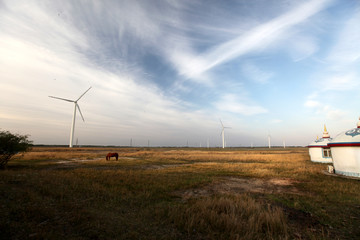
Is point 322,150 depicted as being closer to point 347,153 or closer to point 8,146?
point 347,153

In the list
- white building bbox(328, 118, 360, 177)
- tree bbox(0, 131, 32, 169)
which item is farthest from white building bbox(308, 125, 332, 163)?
tree bbox(0, 131, 32, 169)

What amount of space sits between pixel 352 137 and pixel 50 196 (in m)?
23.0

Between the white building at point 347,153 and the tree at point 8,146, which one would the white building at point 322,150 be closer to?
the white building at point 347,153

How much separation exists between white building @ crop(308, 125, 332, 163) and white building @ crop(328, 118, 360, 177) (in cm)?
1204

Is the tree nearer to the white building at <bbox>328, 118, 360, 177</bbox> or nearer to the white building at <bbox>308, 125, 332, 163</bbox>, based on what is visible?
the white building at <bbox>328, 118, 360, 177</bbox>

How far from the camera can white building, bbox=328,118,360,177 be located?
15.7 meters

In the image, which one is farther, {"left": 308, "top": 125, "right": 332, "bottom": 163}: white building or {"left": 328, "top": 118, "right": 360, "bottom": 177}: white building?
{"left": 308, "top": 125, "right": 332, "bottom": 163}: white building

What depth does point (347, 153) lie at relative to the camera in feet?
53.7

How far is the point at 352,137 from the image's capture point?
16.3m

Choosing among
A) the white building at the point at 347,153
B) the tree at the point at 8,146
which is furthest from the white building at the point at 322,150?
the tree at the point at 8,146

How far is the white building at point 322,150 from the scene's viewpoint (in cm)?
2759

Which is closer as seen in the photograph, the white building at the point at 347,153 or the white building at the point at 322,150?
the white building at the point at 347,153

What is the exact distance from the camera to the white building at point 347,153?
51.5ft

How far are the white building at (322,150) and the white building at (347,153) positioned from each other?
39.5ft
